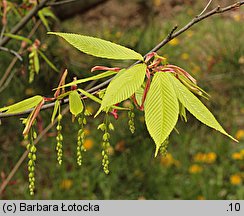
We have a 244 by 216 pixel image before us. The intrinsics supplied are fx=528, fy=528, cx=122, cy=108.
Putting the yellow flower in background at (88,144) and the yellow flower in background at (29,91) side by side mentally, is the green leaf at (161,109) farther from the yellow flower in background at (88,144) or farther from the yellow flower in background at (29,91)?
the yellow flower in background at (88,144)

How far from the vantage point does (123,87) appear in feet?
2.31

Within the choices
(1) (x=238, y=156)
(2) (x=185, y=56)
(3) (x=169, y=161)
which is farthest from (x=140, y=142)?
(1) (x=238, y=156)

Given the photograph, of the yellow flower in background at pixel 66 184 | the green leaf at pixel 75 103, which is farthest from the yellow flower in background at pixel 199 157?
the green leaf at pixel 75 103

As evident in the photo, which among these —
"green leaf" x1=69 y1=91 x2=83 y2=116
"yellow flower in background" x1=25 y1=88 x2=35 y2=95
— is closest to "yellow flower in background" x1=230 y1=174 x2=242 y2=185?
"yellow flower in background" x1=25 y1=88 x2=35 y2=95

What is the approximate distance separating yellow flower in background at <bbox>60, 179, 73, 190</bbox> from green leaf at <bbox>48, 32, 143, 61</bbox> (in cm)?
205

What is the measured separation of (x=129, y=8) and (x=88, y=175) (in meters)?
1.70

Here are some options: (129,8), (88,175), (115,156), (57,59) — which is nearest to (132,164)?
(115,156)

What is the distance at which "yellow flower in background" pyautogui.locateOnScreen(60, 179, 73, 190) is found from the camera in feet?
9.00

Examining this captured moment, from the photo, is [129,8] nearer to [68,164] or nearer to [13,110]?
[68,164]

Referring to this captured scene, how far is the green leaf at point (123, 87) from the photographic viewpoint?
0.69 meters

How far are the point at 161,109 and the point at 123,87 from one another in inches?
2.3

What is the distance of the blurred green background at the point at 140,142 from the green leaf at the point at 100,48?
115cm

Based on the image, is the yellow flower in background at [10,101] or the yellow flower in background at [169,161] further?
the yellow flower in background at [169,161]

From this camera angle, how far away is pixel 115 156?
258 centimetres
